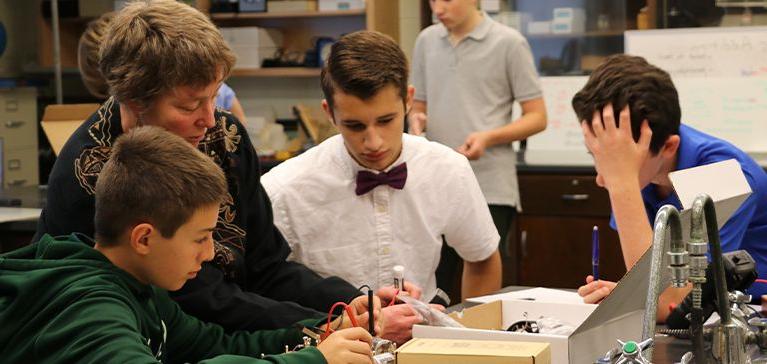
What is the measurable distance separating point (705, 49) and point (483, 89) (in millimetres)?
1470

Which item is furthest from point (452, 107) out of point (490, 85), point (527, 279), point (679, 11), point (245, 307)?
point (245, 307)

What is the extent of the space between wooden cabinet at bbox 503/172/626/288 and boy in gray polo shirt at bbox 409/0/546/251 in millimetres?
633

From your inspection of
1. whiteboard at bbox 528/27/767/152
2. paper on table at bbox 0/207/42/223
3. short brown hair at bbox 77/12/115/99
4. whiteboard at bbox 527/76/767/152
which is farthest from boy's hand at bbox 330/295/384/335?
whiteboard at bbox 528/27/767/152

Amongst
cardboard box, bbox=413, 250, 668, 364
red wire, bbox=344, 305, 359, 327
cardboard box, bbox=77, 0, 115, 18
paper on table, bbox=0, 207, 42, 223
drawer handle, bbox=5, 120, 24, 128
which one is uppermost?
cardboard box, bbox=77, 0, 115, 18

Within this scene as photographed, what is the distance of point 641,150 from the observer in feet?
7.30

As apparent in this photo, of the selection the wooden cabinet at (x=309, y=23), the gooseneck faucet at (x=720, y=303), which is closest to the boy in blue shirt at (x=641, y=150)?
the gooseneck faucet at (x=720, y=303)

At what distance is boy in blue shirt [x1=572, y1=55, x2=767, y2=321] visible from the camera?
86.6 inches

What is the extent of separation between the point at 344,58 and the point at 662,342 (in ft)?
3.04

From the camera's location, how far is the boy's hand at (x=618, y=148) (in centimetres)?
221

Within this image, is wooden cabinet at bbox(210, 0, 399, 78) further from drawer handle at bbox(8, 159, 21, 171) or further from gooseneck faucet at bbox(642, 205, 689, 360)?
gooseneck faucet at bbox(642, 205, 689, 360)

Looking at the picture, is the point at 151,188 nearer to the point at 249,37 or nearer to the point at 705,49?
the point at 705,49

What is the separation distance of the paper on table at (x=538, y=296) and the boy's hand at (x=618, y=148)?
25 centimetres

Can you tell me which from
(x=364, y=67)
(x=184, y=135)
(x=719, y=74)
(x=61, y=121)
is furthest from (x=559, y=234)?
(x=184, y=135)

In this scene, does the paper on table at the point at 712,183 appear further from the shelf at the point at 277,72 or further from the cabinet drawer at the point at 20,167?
the cabinet drawer at the point at 20,167
